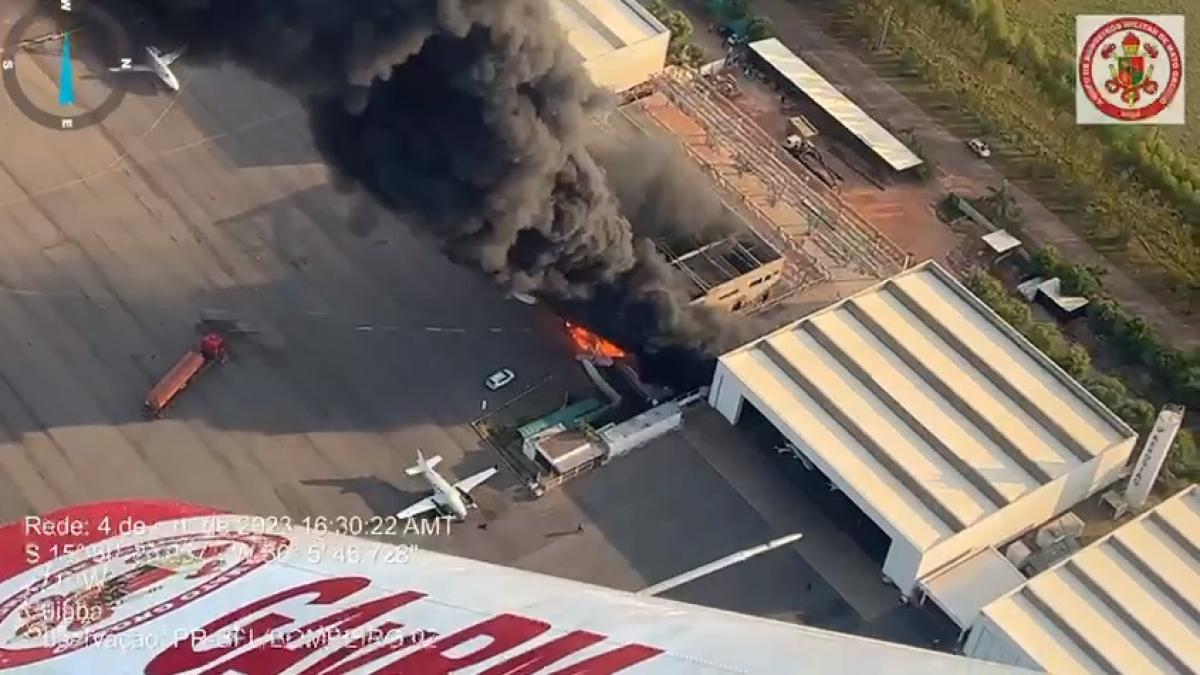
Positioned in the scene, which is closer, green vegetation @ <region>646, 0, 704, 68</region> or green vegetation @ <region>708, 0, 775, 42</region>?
green vegetation @ <region>646, 0, 704, 68</region>

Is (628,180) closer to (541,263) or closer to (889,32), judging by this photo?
(541,263)

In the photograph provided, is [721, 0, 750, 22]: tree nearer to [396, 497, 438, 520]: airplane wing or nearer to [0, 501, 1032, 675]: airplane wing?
[396, 497, 438, 520]: airplane wing

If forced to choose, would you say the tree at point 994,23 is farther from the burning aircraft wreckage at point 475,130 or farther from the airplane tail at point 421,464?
the airplane tail at point 421,464

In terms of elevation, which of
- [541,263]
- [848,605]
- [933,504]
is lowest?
[848,605]

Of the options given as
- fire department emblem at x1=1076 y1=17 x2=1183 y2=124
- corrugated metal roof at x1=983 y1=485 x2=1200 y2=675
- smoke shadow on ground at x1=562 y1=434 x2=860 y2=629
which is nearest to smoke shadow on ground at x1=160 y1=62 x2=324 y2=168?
smoke shadow on ground at x1=562 y1=434 x2=860 y2=629

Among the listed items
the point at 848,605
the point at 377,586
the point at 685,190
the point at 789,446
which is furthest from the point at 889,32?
the point at 377,586
